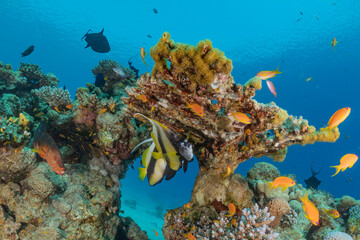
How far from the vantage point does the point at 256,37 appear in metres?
41.7

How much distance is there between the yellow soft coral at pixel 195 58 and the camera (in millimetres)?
2496

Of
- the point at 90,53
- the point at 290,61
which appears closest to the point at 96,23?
the point at 90,53

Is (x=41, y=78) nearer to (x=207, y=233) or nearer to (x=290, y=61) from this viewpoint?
(x=207, y=233)

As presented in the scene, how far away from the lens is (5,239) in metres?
3.47

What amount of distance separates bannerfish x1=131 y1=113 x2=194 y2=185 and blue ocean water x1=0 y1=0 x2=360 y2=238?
32.8 meters

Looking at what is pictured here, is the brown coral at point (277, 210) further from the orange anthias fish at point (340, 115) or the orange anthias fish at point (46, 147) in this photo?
the orange anthias fish at point (46, 147)

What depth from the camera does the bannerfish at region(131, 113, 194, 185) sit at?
2295 mm

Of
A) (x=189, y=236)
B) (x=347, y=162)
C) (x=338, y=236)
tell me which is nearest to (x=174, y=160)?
(x=189, y=236)

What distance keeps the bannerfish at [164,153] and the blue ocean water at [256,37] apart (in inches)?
1290

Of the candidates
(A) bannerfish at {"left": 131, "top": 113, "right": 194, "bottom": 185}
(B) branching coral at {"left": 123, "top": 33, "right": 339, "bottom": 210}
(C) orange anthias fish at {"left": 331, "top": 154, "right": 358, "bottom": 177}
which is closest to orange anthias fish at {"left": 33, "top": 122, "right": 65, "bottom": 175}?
(B) branching coral at {"left": 123, "top": 33, "right": 339, "bottom": 210}

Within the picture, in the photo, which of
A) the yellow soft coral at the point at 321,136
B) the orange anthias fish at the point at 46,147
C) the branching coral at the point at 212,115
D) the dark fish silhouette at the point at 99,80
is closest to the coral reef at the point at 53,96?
the dark fish silhouette at the point at 99,80

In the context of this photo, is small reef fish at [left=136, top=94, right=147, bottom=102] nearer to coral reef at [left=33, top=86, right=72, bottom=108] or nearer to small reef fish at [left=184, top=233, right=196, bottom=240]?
small reef fish at [left=184, top=233, right=196, bottom=240]

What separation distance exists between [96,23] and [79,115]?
60678mm

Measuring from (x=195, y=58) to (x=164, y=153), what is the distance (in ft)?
4.06
